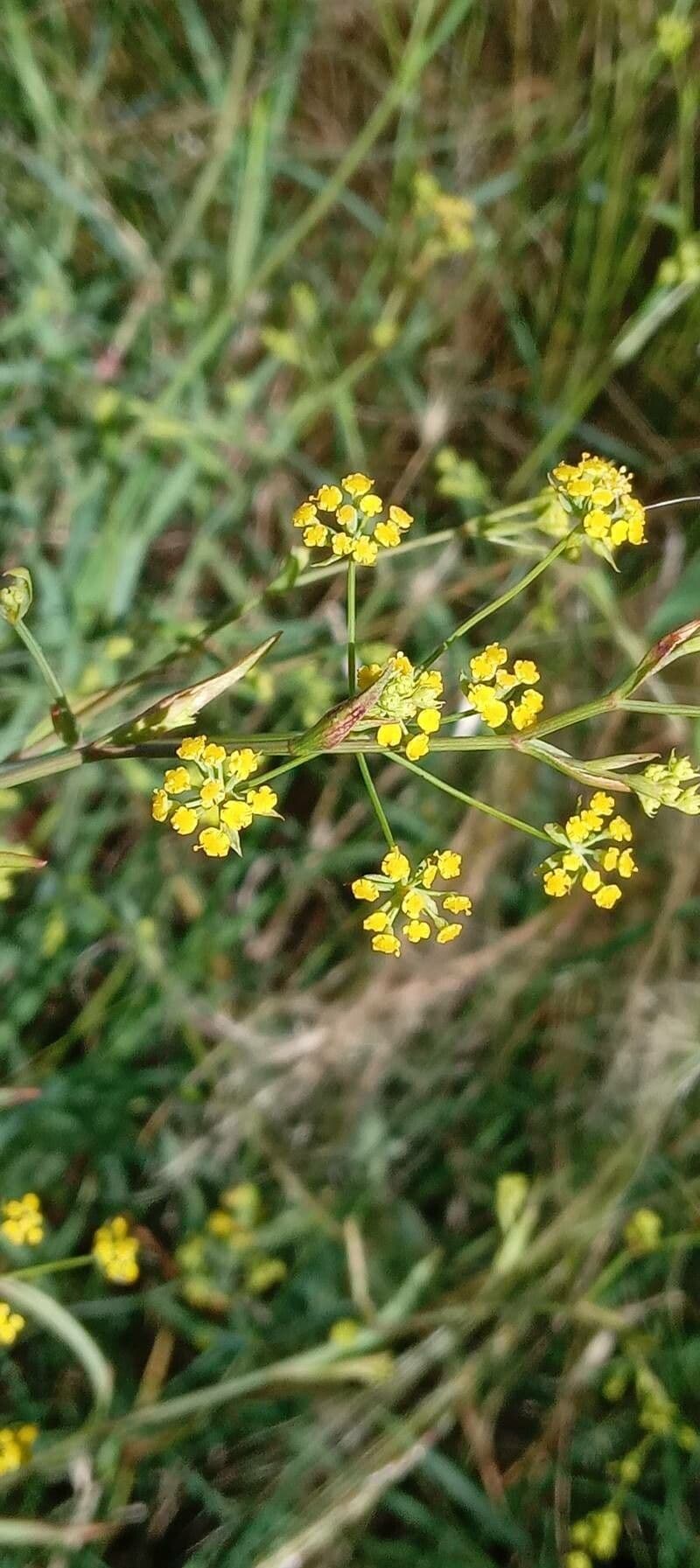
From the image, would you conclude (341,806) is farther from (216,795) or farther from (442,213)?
(216,795)

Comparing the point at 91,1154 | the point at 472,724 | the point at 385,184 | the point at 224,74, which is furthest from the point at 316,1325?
the point at 224,74

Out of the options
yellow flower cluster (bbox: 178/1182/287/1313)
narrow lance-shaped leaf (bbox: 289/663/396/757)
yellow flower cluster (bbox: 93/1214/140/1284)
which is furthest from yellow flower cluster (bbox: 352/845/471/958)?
yellow flower cluster (bbox: 178/1182/287/1313)

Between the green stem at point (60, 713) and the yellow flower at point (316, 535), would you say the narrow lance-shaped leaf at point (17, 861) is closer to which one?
the green stem at point (60, 713)

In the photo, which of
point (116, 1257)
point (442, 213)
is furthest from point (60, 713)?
point (442, 213)

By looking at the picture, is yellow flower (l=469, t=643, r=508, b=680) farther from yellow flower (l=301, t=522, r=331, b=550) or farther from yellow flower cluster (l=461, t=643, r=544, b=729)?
yellow flower (l=301, t=522, r=331, b=550)

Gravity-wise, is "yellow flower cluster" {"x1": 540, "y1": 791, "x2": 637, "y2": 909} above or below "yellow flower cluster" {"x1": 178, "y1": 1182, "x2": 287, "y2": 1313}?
above
